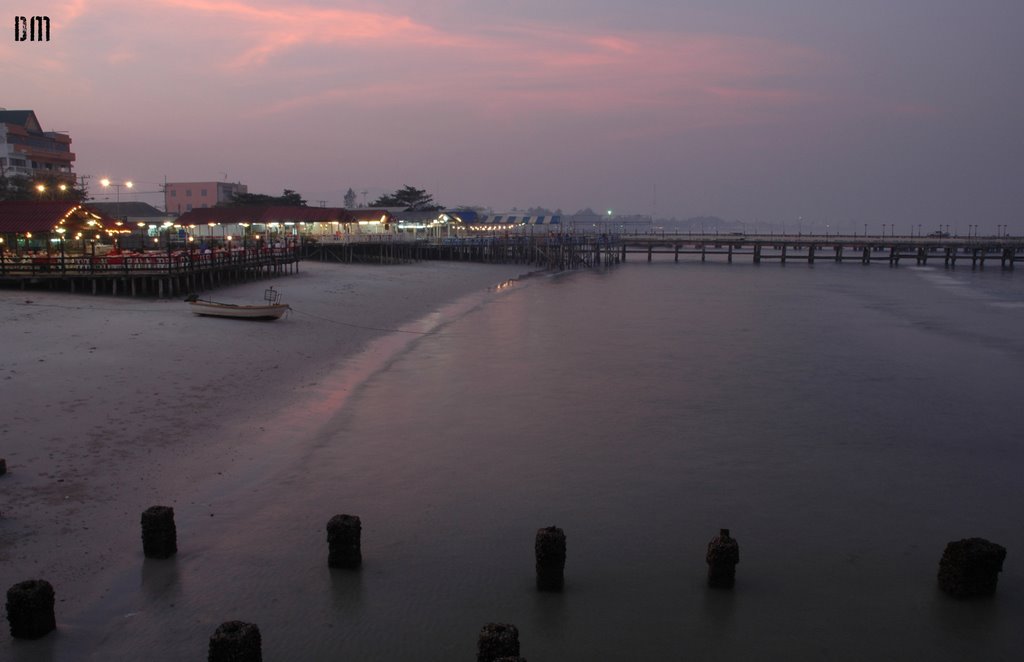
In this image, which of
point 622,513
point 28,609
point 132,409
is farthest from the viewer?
point 132,409

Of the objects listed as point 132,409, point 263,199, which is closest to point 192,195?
point 263,199

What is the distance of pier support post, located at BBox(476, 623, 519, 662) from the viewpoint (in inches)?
260

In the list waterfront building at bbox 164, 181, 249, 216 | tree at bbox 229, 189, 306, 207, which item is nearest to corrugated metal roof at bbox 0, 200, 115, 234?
tree at bbox 229, 189, 306, 207

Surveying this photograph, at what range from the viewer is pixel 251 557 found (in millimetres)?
9328

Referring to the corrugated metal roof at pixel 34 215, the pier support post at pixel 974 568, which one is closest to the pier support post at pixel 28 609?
the pier support post at pixel 974 568

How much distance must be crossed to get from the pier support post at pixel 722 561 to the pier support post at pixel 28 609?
7.06m

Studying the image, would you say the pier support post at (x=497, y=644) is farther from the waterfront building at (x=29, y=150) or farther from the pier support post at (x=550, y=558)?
the waterfront building at (x=29, y=150)

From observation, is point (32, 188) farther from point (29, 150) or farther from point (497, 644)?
point (497, 644)

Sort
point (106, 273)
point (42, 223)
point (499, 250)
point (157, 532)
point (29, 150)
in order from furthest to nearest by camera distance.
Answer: point (499, 250) < point (29, 150) < point (42, 223) < point (106, 273) < point (157, 532)

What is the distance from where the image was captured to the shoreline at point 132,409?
30.8ft

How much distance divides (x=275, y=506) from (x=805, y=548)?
747cm

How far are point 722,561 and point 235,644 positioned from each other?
17.7 ft

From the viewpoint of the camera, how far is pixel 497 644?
6.61m

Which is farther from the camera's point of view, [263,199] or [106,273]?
[263,199]
